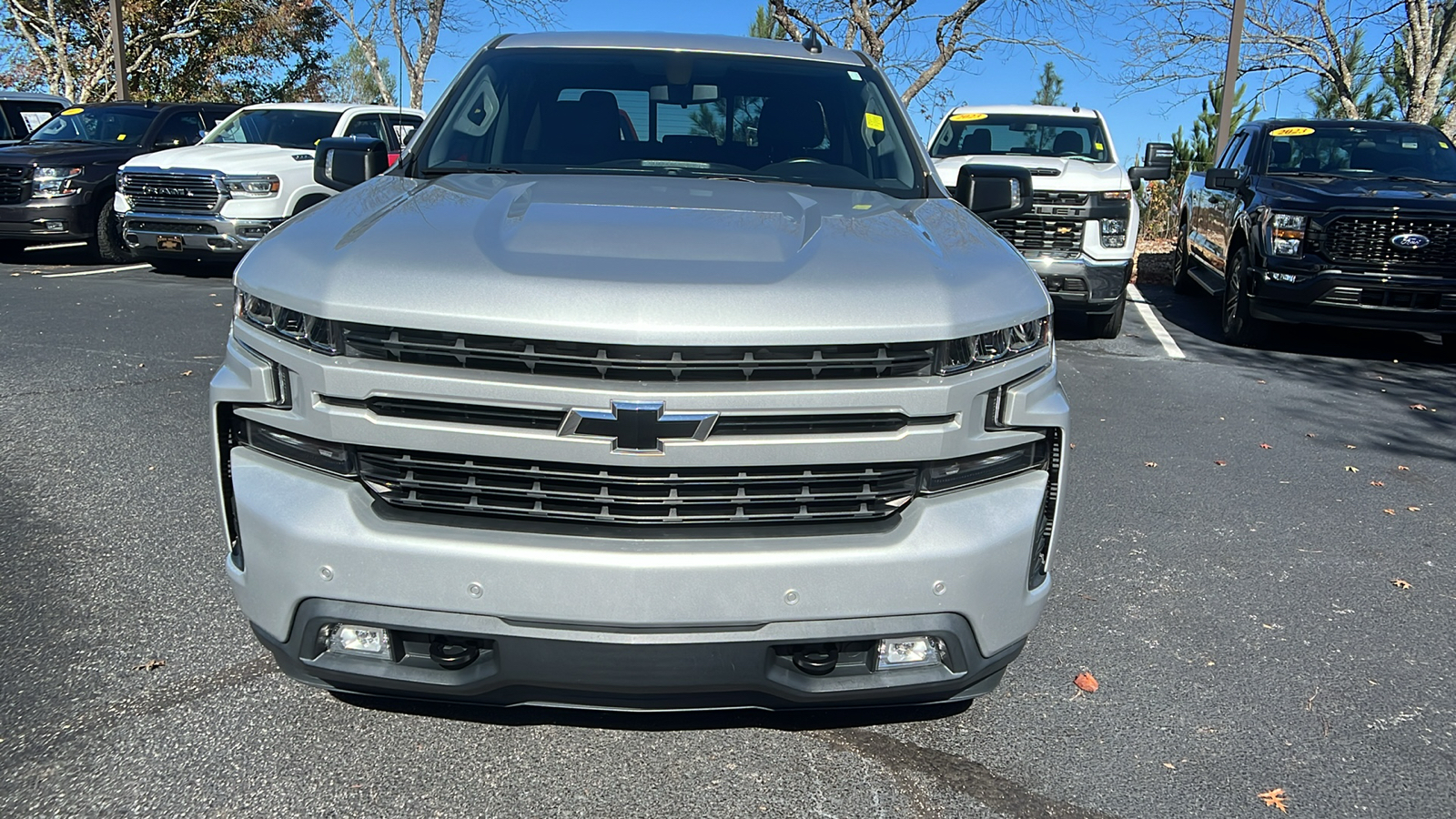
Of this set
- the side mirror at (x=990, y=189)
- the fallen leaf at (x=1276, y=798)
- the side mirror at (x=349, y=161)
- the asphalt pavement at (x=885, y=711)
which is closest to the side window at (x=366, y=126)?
the asphalt pavement at (x=885, y=711)

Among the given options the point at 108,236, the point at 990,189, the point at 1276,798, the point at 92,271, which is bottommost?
the point at 92,271

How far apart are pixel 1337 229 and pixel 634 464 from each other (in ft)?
25.9

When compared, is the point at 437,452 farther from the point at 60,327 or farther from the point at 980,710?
the point at 60,327

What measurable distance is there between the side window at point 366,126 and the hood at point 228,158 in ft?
2.85

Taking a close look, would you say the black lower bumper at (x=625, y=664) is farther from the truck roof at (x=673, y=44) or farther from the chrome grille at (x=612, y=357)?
the truck roof at (x=673, y=44)

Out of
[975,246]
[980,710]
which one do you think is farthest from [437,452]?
[980,710]

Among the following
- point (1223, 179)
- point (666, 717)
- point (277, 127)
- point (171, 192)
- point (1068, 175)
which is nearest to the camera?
point (666, 717)

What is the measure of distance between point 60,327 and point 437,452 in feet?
25.2

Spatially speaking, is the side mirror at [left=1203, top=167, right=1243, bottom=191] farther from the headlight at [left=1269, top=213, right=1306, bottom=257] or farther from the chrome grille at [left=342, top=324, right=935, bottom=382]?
the chrome grille at [left=342, top=324, right=935, bottom=382]

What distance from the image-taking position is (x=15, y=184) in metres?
12.0

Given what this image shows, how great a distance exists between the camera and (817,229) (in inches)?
109

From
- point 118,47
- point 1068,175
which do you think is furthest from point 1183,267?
point 118,47

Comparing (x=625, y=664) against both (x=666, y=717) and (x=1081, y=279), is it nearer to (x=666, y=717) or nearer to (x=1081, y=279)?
(x=666, y=717)

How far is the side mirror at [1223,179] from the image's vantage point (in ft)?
32.0
